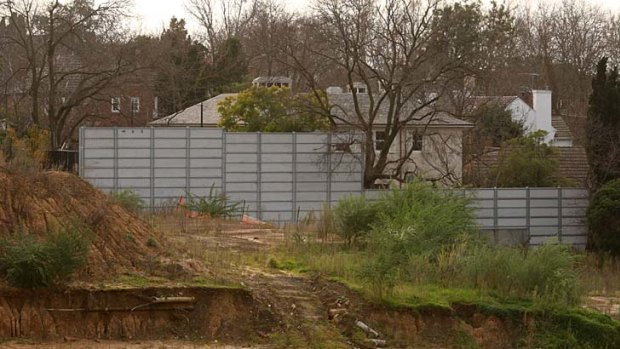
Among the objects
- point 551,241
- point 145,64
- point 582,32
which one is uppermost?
point 582,32

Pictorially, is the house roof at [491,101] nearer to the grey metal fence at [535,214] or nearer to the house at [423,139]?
the house at [423,139]

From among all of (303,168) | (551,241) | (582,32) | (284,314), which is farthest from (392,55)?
(582,32)

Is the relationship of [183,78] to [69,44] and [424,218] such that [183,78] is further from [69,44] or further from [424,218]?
[424,218]

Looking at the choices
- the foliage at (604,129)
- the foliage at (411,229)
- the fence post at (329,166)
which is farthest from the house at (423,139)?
the foliage at (411,229)

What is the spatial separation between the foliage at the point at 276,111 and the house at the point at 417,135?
113cm

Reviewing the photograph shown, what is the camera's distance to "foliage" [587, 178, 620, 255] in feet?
118

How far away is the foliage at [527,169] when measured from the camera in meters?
44.4

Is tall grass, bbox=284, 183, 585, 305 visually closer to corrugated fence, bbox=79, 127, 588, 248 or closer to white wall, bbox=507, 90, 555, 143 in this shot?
corrugated fence, bbox=79, 127, 588, 248

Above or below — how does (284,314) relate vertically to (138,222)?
below

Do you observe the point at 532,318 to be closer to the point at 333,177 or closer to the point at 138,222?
the point at 138,222

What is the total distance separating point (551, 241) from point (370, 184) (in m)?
22.9

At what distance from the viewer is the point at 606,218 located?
3619 cm

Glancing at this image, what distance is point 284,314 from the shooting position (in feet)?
55.7

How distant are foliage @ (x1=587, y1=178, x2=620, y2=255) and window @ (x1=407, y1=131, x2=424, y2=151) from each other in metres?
9.35
